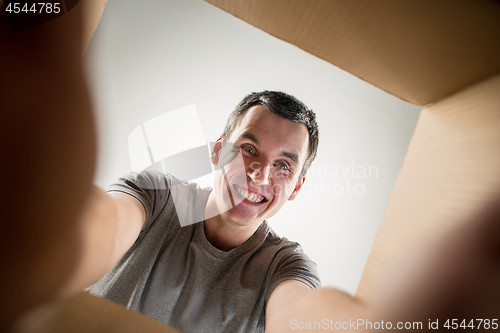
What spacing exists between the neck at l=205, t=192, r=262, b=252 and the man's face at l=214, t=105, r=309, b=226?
0.8 inches

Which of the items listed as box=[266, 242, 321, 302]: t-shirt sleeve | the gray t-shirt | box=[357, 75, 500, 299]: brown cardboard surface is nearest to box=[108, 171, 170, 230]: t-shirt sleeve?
the gray t-shirt

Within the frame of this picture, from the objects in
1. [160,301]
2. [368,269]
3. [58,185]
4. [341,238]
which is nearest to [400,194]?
[368,269]

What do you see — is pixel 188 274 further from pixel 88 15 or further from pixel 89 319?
pixel 88 15

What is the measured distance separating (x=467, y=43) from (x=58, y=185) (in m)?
0.39

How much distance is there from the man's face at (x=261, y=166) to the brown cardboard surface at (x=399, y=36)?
1.30 feet

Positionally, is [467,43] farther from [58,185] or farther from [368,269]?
[58,185]

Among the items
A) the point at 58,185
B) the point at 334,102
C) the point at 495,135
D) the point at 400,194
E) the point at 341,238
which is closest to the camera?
the point at 58,185

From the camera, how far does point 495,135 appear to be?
245 millimetres

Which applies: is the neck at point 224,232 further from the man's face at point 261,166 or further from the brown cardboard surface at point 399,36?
the brown cardboard surface at point 399,36

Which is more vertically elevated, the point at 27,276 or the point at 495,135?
the point at 495,135

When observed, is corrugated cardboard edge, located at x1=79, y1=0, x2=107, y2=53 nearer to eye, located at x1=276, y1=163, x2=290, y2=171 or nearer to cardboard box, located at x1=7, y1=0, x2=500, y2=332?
cardboard box, located at x1=7, y1=0, x2=500, y2=332

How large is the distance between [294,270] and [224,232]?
0.24 m

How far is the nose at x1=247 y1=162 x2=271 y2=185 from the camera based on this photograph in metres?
0.78

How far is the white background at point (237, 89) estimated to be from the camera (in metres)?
0.57
